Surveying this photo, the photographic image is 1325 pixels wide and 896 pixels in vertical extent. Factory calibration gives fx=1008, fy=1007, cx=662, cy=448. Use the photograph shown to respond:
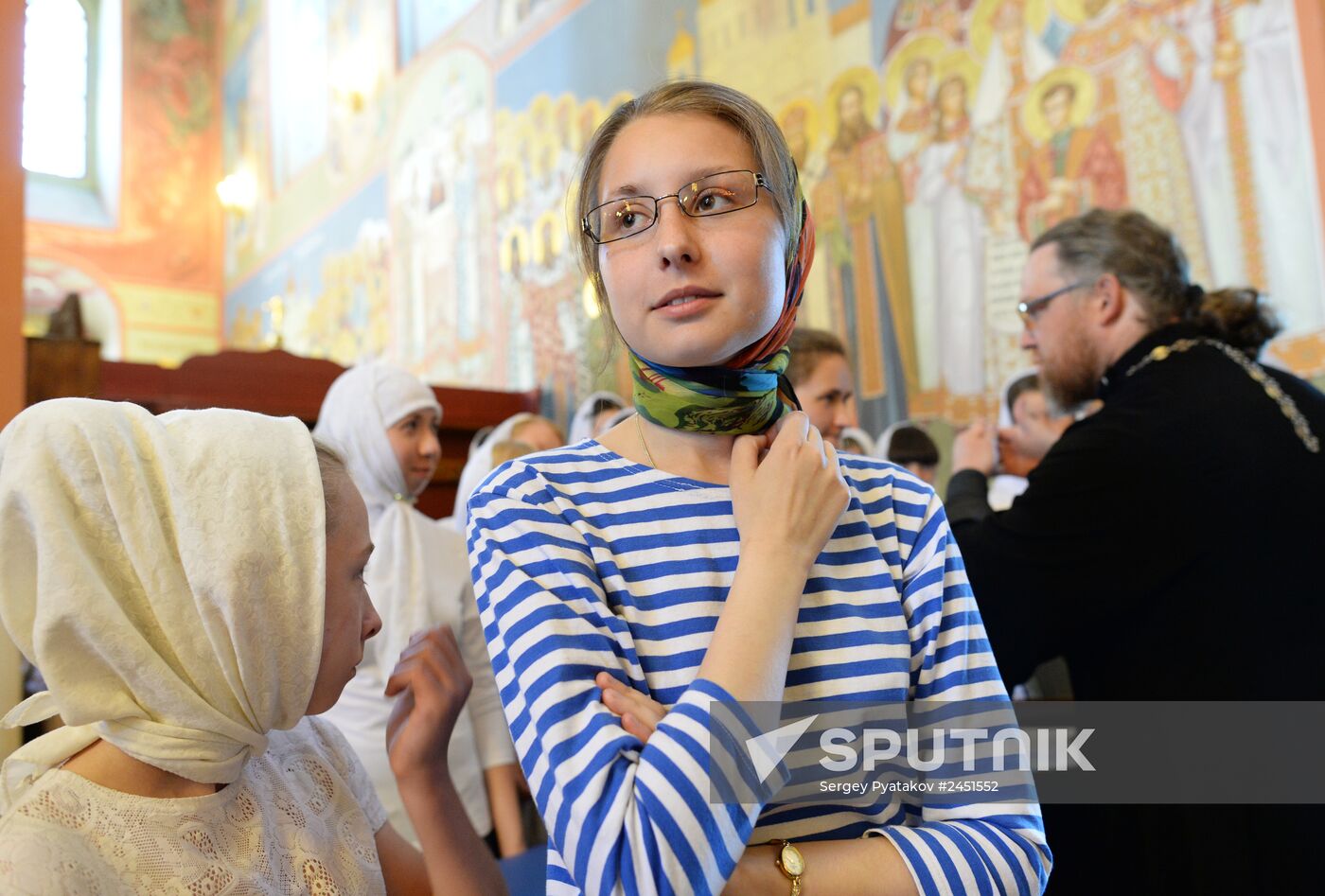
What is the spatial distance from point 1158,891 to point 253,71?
15.3 metres

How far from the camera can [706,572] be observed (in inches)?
47.1

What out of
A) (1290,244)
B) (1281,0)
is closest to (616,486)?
(1290,244)

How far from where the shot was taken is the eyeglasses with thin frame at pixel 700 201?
50.0 inches

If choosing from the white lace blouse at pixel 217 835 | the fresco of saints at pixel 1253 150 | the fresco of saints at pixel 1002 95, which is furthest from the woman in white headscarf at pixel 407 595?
the fresco of saints at pixel 1253 150

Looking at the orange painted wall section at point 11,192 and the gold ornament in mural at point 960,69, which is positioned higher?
the gold ornament in mural at point 960,69

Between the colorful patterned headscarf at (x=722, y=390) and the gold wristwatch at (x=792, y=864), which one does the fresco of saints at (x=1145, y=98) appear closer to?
the colorful patterned headscarf at (x=722, y=390)

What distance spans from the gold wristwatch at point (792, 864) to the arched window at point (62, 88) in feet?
54.2

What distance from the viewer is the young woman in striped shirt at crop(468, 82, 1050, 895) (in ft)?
3.30

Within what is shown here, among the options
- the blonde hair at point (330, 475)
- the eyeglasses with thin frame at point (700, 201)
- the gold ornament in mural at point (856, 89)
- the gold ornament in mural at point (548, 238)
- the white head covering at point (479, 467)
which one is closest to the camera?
the eyeglasses with thin frame at point (700, 201)

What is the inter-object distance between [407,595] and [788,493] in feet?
7.54

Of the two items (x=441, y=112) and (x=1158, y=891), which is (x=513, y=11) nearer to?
(x=441, y=112)

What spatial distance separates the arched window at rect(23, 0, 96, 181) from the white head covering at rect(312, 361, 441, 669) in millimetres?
13500

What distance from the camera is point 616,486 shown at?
1.27m

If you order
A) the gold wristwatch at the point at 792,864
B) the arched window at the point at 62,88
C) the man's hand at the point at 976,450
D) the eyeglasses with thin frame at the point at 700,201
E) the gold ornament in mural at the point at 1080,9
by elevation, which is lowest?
the gold wristwatch at the point at 792,864
